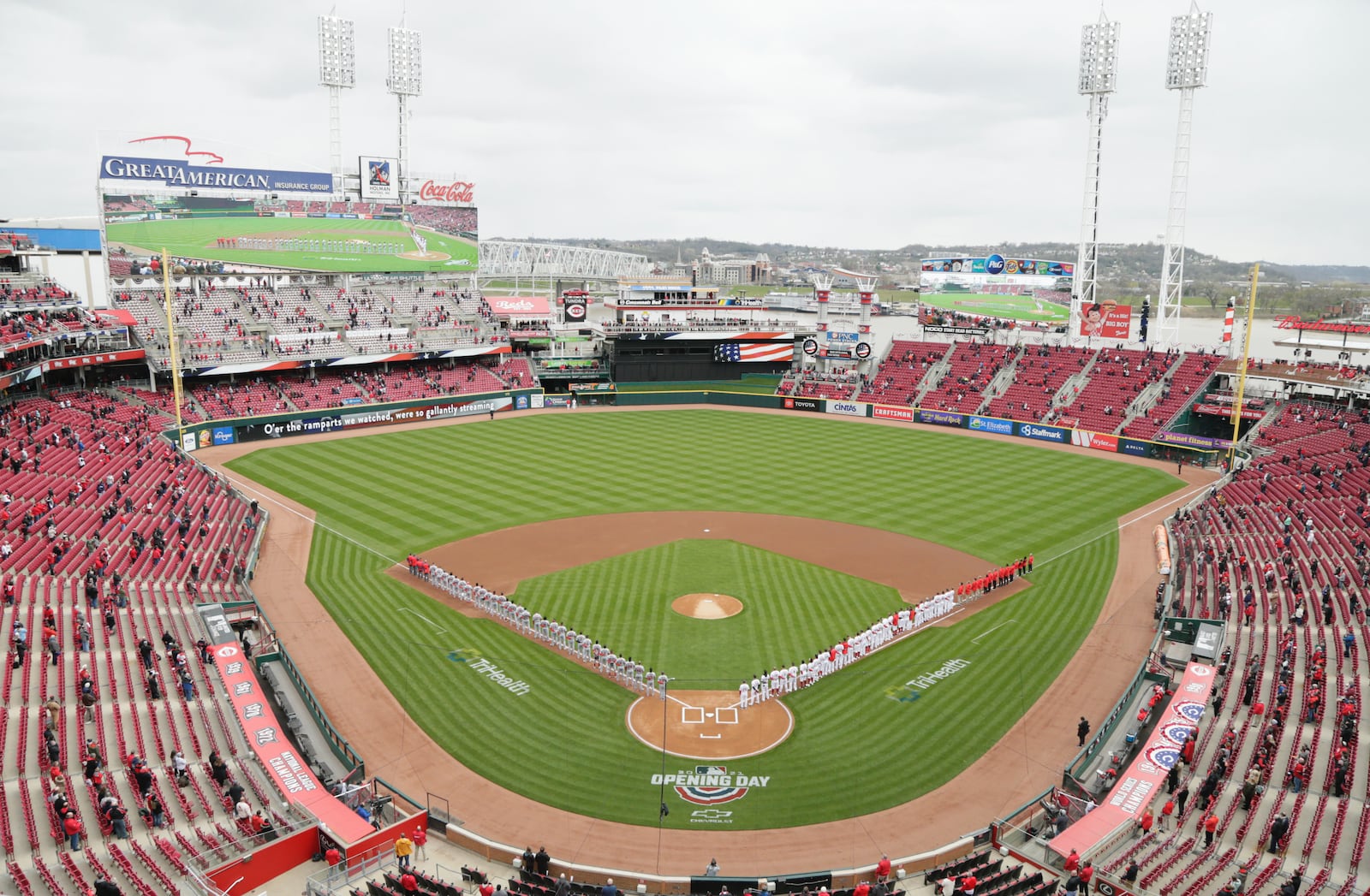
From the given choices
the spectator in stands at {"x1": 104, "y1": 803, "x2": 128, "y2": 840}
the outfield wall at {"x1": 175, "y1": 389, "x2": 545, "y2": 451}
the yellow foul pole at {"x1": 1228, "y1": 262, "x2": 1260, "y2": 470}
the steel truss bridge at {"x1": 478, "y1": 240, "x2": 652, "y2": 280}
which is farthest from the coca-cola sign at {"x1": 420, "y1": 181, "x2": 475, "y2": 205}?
the steel truss bridge at {"x1": 478, "y1": 240, "x2": 652, "y2": 280}

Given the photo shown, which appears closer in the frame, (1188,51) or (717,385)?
(1188,51)

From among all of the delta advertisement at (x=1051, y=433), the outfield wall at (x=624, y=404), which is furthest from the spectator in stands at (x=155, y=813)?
the delta advertisement at (x=1051, y=433)

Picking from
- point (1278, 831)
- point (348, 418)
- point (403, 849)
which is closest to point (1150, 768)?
point (1278, 831)

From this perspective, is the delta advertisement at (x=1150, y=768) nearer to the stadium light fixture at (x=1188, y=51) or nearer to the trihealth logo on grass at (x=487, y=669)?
the trihealth logo on grass at (x=487, y=669)

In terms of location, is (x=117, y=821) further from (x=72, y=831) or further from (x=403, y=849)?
(x=403, y=849)

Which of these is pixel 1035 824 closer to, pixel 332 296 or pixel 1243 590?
pixel 1243 590

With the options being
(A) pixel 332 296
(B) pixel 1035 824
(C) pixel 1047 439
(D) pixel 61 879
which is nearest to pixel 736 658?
(B) pixel 1035 824
